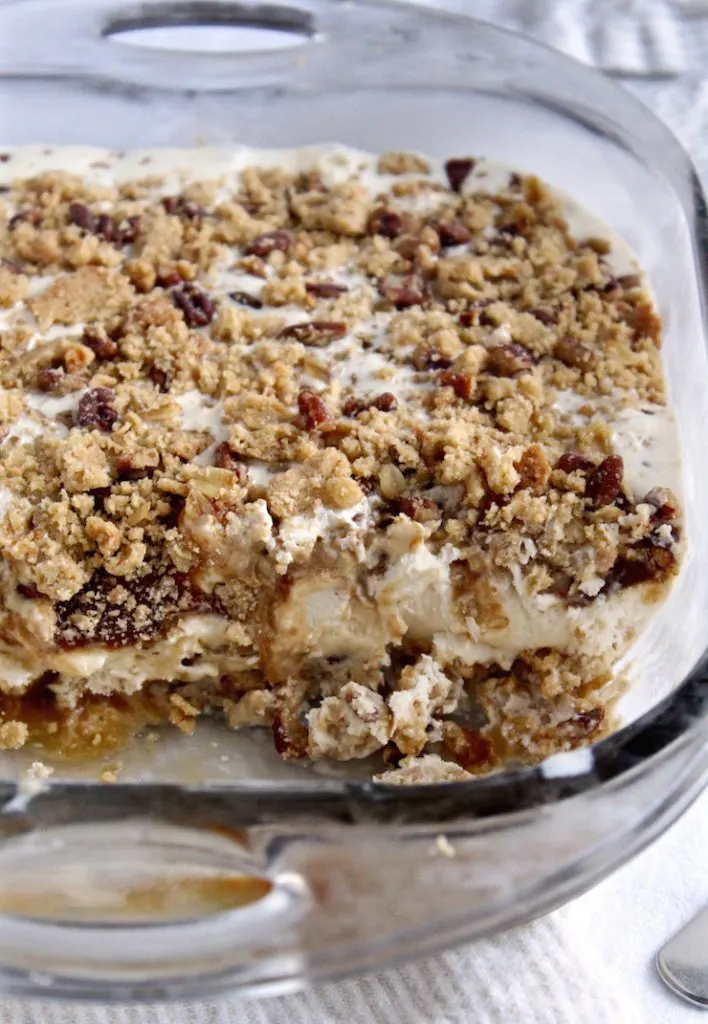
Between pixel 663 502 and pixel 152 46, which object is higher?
pixel 152 46

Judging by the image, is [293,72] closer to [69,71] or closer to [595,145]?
[69,71]

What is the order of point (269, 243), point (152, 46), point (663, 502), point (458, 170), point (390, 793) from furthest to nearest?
point (152, 46), point (458, 170), point (269, 243), point (663, 502), point (390, 793)

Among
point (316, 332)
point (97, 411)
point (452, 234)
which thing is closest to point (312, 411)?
point (316, 332)

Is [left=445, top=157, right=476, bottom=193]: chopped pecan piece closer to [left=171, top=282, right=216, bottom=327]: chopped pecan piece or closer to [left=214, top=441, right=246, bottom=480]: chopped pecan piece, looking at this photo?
[left=171, top=282, right=216, bottom=327]: chopped pecan piece

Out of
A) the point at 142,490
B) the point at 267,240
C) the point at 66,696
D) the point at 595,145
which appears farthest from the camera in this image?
the point at 595,145

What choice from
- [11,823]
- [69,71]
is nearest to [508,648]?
[11,823]

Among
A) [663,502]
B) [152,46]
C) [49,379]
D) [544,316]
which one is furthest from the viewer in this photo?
[152,46]

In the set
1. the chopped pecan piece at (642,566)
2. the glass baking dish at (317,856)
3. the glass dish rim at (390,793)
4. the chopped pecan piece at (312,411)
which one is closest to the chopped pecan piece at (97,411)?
the chopped pecan piece at (312,411)

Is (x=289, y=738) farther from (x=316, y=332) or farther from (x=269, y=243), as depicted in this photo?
(x=269, y=243)

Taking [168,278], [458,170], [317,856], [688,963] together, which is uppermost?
[458,170]
